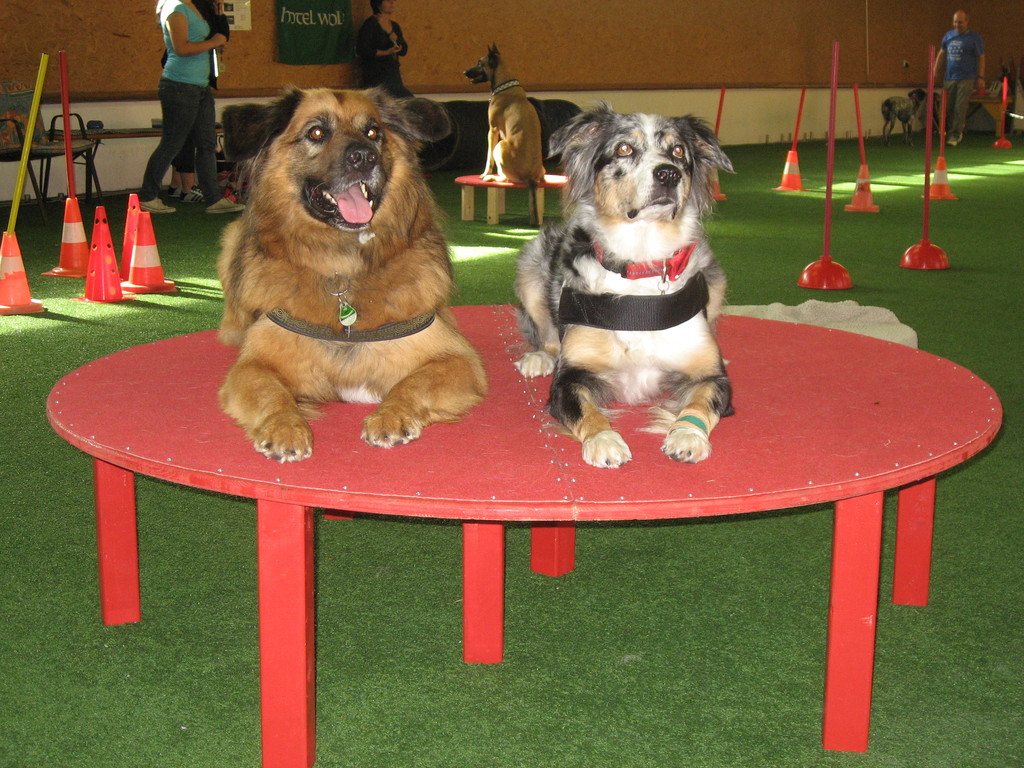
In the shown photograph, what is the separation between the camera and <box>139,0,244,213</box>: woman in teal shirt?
365 inches

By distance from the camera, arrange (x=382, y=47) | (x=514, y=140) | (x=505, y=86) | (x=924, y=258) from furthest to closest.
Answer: (x=382, y=47)
(x=505, y=86)
(x=514, y=140)
(x=924, y=258)

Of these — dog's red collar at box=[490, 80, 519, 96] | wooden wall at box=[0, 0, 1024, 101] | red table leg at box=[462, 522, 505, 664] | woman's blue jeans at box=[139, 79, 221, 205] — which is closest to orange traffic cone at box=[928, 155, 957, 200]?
dog's red collar at box=[490, 80, 519, 96]

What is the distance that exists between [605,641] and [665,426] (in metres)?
0.65

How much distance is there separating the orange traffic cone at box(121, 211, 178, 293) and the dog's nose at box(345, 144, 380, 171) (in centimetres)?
467

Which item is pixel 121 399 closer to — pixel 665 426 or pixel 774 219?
pixel 665 426

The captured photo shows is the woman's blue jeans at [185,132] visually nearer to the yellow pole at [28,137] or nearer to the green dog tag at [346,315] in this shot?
the yellow pole at [28,137]

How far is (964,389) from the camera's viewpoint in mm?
2762

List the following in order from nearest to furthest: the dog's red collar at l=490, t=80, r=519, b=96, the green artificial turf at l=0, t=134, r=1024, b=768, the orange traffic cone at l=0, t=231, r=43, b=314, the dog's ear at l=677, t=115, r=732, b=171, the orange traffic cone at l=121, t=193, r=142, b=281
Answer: the green artificial turf at l=0, t=134, r=1024, b=768 → the dog's ear at l=677, t=115, r=732, b=171 → the orange traffic cone at l=0, t=231, r=43, b=314 → the orange traffic cone at l=121, t=193, r=142, b=281 → the dog's red collar at l=490, t=80, r=519, b=96

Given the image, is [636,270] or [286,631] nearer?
[286,631]

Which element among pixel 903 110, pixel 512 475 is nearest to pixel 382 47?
pixel 903 110

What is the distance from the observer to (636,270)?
9.45ft

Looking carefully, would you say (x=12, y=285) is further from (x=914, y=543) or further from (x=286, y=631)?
(x=914, y=543)

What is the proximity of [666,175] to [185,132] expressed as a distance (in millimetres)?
7714

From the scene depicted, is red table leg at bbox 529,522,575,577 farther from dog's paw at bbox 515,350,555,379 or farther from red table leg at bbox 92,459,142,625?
red table leg at bbox 92,459,142,625
